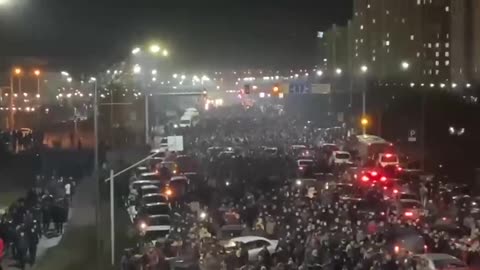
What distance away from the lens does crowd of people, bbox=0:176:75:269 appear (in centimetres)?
1755

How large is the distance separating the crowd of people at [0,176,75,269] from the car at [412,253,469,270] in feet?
24.8

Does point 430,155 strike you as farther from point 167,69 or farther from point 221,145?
point 167,69

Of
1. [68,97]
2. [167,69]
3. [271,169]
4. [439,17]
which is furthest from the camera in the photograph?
[439,17]

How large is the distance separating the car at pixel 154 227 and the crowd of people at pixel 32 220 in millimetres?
2150

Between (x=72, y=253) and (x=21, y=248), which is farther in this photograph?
(x=72, y=253)

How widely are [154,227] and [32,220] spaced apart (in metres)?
3.31

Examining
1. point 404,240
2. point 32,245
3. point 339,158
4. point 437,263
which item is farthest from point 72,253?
point 339,158

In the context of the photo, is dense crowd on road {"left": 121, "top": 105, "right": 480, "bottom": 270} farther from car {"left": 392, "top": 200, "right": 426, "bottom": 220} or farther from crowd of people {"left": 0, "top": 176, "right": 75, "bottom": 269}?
crowd of people {"left": 0, "top": 176, "right": 75, "bottom": 269}

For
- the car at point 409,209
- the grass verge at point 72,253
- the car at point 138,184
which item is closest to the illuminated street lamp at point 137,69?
the car at point 138,184

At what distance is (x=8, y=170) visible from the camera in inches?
1259

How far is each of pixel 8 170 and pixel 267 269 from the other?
2018 cm

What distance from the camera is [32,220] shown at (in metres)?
19.2

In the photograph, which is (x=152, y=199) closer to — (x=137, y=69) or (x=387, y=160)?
(x=387, y=160)

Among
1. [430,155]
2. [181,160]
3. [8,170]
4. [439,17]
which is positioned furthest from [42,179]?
[439,17]
